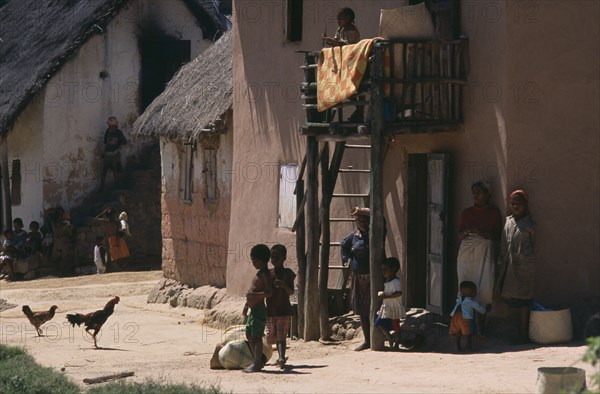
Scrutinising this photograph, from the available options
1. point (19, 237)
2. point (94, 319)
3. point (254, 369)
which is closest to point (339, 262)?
point (94, 319)

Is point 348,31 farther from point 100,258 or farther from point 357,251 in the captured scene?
point 100,258

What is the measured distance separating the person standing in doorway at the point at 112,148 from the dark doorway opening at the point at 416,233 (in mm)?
12828

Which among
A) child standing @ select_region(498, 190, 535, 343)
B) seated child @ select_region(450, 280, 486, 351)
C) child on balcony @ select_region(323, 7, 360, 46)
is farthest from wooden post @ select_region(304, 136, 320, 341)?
child standing @ select_region(498, 190, 535, 343)

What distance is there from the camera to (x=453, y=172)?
15.6 metres

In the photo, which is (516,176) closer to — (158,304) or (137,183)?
(158,304)

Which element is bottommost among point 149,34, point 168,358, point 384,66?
point 168,358

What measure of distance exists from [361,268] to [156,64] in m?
14.3

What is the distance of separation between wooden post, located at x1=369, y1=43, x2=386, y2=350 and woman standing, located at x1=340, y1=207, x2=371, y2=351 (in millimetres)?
417

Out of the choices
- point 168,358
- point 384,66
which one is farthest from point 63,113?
point 384,66

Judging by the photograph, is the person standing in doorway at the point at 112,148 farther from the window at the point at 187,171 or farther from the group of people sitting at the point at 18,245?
the window at the point at 187,171

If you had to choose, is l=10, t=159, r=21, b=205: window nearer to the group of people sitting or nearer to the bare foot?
the group of people sitting

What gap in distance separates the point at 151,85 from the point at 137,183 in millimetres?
2232

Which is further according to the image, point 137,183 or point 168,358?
point 137,183

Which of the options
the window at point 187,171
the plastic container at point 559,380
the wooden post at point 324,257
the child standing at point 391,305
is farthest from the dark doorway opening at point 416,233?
the window at point 187,171
